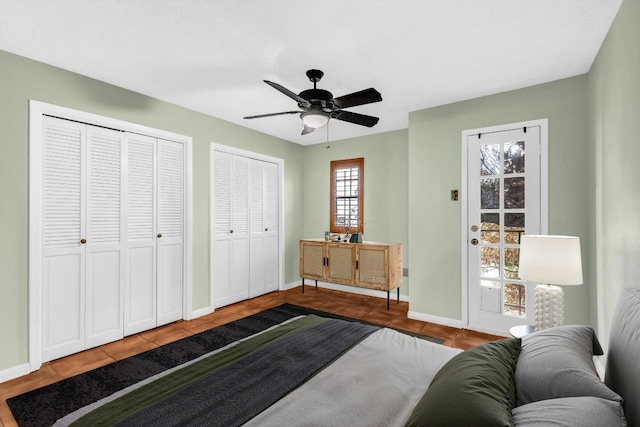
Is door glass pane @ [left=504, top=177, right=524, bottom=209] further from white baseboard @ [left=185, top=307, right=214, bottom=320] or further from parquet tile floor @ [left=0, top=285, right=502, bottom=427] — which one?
white baseboard @ [left=185, top=307, right=214, bottom=320]

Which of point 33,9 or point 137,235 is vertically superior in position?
point 33,9

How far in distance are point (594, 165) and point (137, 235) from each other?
4537mm

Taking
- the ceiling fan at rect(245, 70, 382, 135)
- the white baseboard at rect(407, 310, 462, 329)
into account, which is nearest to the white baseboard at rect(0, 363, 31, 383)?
the ceiling fan at rect(245, 70, 382, 135)

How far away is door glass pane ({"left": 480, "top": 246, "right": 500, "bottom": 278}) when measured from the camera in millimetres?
3350

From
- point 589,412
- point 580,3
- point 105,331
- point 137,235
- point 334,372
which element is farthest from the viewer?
point 137,235

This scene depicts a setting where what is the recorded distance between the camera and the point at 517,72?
2.88 m

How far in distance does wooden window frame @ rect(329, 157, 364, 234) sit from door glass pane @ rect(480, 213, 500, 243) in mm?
2073

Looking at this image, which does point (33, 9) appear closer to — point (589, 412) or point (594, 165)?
point (589, 412)

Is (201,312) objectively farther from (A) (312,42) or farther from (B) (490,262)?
(B) (490,262)

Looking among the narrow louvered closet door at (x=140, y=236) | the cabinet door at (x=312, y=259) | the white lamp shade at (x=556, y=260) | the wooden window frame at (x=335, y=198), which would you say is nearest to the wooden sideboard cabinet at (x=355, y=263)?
the cabinet door at (x=312, y=259)

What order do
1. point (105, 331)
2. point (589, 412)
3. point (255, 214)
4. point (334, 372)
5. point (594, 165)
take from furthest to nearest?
point (255, 214) < point (105, 331) < point (594, 165) < point (334, 372) < point (589, 412)

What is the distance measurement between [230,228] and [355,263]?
188 cm

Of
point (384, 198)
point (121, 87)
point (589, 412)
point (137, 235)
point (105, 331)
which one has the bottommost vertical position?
point (105, 331)

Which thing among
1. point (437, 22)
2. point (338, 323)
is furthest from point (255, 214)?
point (437, 22)
